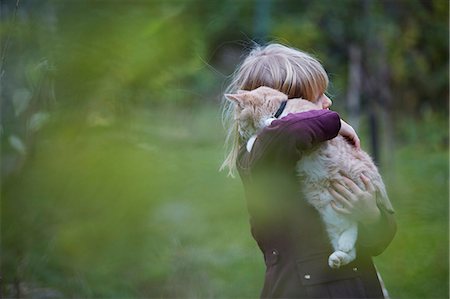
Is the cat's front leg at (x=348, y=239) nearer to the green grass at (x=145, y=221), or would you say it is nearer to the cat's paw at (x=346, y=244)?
the cat's paw at (x=346, y=244)

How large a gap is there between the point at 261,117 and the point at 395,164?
4.31 metres

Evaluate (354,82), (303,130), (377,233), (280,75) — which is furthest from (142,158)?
(354,82)

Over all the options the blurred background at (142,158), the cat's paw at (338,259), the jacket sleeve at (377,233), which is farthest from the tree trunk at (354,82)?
the cat's paw at (338,259)

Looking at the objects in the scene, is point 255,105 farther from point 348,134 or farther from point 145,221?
point 145,221

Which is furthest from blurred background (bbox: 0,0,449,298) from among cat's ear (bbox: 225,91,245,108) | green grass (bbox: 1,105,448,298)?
cat's ear (bbox: 225,91,245,108)

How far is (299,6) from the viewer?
543 cm

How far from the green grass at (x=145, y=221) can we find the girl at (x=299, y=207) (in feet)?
0.73

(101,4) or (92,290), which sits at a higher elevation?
(101,4)

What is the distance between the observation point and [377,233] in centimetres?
178

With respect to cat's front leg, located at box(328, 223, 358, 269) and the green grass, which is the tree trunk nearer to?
the green grass

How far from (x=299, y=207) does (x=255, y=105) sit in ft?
0.83

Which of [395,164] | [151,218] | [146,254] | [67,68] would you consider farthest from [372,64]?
[67,68]

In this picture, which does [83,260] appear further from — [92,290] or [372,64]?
[372,64]

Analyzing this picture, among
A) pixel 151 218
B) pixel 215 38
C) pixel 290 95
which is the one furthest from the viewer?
pixel 215 38
